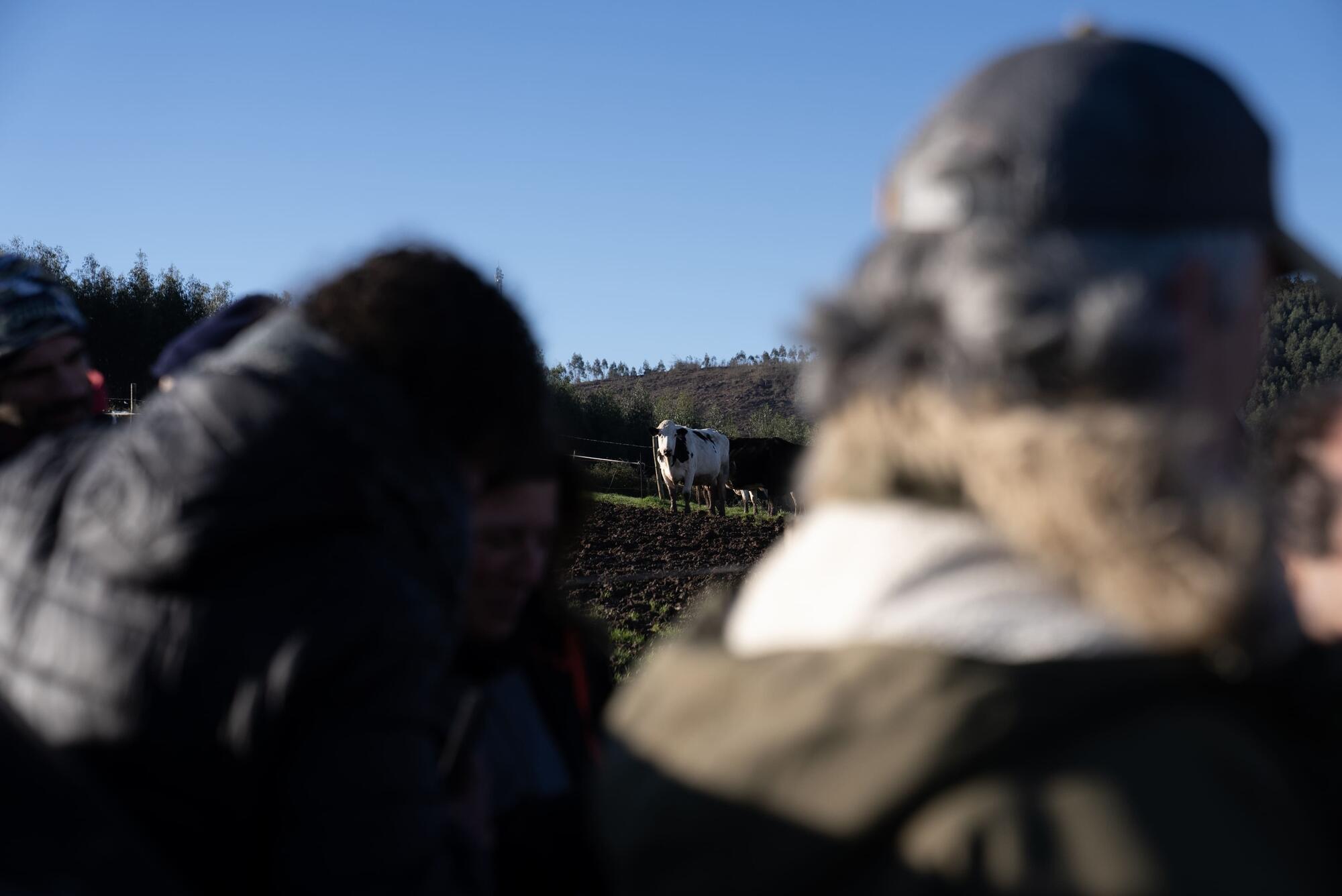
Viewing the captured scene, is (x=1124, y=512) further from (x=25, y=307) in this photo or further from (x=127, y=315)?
(x=127, y=315)

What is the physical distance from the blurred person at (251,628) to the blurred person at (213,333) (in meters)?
1.31

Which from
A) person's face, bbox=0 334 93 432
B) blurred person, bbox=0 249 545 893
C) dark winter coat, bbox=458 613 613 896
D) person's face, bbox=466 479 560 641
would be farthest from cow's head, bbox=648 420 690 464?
blurred person, bbox=0 249 545 893

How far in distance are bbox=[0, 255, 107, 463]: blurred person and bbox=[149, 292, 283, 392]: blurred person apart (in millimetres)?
194

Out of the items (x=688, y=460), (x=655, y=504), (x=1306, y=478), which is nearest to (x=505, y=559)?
(x=1306, y=478)

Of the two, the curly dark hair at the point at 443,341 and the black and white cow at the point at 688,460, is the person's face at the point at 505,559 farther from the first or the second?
the black and white cow at the point at 688,460

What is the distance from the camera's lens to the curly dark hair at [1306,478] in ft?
4.97

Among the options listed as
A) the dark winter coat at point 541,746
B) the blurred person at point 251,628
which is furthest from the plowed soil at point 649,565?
the blurred person at point 251,628

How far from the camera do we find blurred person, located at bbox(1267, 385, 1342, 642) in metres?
1.51

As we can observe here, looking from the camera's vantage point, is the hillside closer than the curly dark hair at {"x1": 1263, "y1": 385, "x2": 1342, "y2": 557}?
No

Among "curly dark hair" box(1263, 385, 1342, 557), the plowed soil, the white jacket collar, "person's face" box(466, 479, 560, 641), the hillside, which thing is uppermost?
the white jacket collar

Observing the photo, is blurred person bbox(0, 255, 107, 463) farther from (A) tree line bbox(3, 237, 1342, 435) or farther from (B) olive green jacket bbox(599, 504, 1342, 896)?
(A) tree line bbox(3, 237, 1342, 435)

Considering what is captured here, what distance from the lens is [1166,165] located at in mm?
950

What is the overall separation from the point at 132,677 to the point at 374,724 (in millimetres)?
252

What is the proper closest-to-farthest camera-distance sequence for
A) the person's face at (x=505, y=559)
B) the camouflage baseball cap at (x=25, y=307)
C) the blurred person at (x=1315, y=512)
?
the blurred person at (x=1315, y=512)
the person's face at (x=505, y=559)
the camouflage baseball cap at (x=25, y=307)
